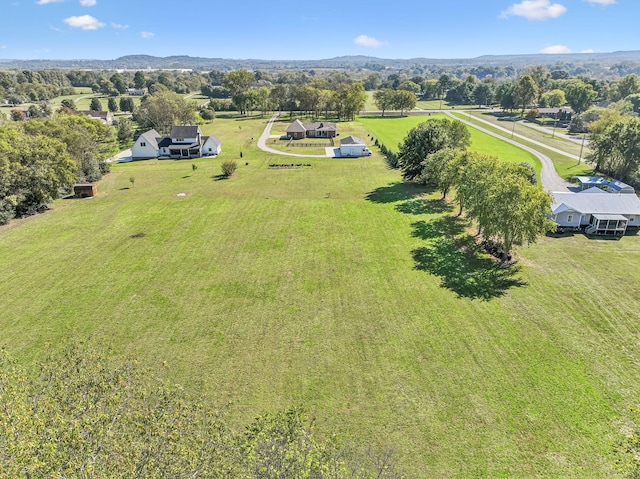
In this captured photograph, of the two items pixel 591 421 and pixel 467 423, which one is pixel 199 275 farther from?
pixel 591 421

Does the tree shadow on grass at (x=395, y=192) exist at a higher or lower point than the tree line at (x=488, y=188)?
lower

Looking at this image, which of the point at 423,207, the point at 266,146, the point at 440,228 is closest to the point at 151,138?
the point at 266,146

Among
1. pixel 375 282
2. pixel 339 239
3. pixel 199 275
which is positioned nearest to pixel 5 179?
pixel 199 275

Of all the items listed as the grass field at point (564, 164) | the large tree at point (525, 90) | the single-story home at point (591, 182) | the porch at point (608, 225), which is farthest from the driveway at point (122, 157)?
the large tree at point (525, 90)

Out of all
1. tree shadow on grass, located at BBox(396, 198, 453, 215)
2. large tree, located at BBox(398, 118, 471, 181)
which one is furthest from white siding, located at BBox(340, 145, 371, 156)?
tree shadow on grass, located at BBox(396, 198, 453, 215)

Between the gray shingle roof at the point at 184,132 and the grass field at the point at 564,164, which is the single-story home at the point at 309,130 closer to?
the gray shingle roof at the point at 184,132

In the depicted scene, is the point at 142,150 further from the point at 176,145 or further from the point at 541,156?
the point at 541,156
